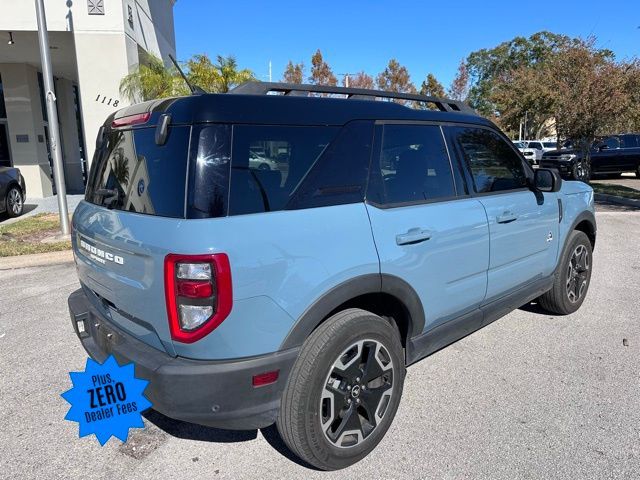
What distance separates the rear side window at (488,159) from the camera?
3330 millimetres

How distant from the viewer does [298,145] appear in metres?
2.37

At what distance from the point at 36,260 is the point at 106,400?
5.67 meters

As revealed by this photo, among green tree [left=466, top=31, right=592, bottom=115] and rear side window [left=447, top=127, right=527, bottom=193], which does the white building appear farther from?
green tree [left=466, top=31, right=592, bottom=115]

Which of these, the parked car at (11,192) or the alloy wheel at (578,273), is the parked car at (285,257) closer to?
the alloy wheel at (578,273)

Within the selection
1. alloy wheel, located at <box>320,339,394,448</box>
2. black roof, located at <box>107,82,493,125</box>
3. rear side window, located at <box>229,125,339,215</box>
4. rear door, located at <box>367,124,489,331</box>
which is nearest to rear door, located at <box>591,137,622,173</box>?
rear door, located at <box>367,124,489,331</box>

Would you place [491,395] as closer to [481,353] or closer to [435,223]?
[481,353]

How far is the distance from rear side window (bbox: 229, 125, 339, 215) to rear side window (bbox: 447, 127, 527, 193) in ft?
4.26

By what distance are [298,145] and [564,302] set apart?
3325 mm

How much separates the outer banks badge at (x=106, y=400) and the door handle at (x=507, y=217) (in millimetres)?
2514

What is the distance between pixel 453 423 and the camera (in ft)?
9.52

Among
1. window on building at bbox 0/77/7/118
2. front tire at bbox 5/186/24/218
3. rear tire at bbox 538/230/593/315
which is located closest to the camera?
rear tire at bbox 538/230/593/315

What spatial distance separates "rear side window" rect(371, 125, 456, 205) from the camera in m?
2.75

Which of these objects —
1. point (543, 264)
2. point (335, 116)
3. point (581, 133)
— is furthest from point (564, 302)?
point (581, 133)

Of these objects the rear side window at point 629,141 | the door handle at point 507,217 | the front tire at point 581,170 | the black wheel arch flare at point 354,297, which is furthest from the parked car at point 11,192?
the rear side window at point 629,141
